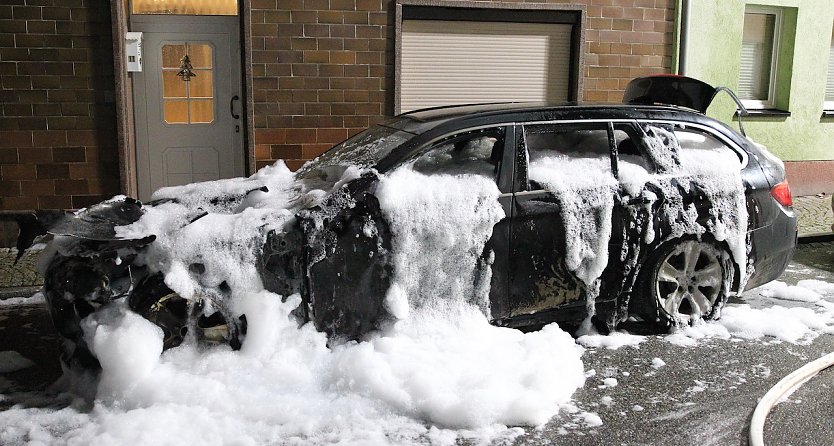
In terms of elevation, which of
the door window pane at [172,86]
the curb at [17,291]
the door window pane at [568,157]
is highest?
the door window pane at [172,86]

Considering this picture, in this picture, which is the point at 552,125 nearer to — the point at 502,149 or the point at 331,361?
the point at 502,149

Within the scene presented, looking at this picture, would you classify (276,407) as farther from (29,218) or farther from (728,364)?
(728,364)

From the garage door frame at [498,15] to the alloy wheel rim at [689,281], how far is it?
4810 millimetres

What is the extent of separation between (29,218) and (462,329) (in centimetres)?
250

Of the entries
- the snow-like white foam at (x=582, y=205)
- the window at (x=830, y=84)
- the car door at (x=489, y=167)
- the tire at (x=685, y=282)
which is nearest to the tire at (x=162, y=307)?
the car door at (x=489, y=167)

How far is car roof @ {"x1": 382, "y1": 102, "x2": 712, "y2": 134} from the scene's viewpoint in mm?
5059

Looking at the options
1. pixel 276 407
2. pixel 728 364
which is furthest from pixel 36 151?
pixel 728 364

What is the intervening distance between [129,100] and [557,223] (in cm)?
585

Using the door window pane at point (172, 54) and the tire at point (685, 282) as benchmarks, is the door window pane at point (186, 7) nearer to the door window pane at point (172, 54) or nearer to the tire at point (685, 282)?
the door window pane at point (172, 54)

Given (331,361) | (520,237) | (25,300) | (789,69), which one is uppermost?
(789,69)

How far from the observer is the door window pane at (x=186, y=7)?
9.02 metres

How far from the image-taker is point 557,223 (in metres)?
5.01

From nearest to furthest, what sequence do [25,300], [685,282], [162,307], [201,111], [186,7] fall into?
[162,307] → [685,282] → [25,300] → [186,7] → [201,111]

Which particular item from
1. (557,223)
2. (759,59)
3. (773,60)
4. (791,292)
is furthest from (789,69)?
(557,223)
